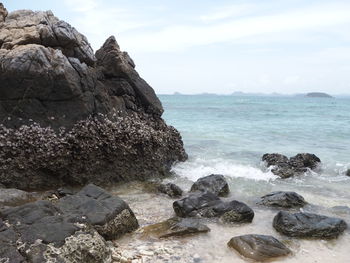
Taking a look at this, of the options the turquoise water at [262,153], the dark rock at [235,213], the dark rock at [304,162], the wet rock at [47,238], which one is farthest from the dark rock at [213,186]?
the wet rock at [47,238]

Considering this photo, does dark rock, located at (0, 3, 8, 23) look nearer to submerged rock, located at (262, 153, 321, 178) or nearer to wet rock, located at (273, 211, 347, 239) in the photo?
wet rock, located at (273, 211, 347, 239)

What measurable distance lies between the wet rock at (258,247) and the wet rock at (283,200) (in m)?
2.86

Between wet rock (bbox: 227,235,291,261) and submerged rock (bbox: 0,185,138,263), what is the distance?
239 centimetres

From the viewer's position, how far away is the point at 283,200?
1031cm

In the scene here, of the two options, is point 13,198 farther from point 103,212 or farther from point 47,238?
point 47,238

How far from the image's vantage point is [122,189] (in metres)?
11.6

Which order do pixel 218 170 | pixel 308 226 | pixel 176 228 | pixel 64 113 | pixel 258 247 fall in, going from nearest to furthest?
pixel 258 247 → pixel 176 228 → pixel 308 226 → pixel 64 113 → pixel 218 170

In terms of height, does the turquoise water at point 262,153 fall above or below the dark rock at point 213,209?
below

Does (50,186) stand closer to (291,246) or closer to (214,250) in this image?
(214,250)

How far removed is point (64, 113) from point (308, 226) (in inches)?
292

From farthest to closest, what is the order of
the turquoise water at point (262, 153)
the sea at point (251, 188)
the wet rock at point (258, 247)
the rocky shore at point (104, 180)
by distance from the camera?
1. the turquoise water at point (262, 153)
2. the sea at point (251, 188)
3. the wet rock at point (258, 247)
4. the rocky shore at point (104, 180)

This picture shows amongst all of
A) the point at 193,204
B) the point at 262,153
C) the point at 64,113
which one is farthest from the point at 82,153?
the point at 262,153

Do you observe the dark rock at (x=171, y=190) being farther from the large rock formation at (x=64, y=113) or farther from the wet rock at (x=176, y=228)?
the wet rock at (x=176, y=228)

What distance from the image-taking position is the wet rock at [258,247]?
275 inches
